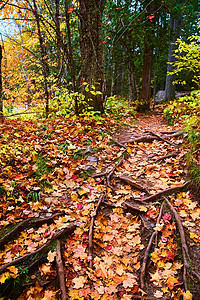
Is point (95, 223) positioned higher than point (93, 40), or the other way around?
point (93, 40)

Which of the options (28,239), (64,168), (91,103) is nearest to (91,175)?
(64,168)

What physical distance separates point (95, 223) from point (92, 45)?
5.00 metres

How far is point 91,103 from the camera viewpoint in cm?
582

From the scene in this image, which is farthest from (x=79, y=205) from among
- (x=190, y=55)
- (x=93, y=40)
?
(x=190, y=55)

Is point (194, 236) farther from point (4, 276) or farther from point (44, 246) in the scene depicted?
point (4, 276)

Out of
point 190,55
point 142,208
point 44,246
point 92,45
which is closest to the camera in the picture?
point 44,246

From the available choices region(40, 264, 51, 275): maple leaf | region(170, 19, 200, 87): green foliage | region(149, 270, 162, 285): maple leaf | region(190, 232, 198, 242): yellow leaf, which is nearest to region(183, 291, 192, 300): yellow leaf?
region(149, 270, 162, 285): maple leaf

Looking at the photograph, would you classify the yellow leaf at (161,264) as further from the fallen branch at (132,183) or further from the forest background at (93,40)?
the forest background at (93,40)

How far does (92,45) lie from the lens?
5258 mm

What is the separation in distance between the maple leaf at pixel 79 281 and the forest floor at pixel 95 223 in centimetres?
1

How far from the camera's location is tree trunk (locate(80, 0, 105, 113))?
5.23 m

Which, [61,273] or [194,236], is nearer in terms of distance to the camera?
[61,273]

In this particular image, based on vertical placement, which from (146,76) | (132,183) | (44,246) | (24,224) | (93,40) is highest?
(93,40)

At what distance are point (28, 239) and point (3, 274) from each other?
51 cm
